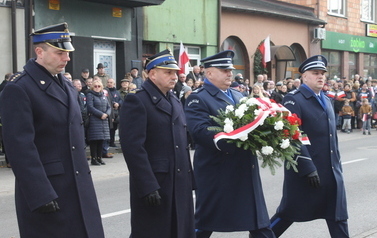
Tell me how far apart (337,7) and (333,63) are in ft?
10.4

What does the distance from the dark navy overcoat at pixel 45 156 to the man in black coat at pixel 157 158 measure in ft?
1.61

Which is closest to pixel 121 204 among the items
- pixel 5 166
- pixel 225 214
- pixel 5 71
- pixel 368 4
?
pixel 225 214

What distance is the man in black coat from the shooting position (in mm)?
4809

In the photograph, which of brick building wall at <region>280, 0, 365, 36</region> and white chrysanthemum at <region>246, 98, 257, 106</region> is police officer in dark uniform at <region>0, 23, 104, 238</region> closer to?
white chrysanthemum at <region>246, 98, 257, 106</region>

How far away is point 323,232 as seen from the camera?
737 centimetres

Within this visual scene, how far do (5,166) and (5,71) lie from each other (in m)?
4.18

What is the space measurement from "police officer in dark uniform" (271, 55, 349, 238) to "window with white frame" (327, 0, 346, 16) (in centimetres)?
2812

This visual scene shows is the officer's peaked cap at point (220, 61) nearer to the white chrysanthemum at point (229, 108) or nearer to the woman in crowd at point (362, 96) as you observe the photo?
the white chrysanthemum at point (229, 108)

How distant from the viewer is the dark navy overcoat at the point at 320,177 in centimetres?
589

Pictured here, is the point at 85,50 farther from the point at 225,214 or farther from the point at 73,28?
the point at 225,214

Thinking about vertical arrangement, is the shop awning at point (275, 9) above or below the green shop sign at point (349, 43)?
above

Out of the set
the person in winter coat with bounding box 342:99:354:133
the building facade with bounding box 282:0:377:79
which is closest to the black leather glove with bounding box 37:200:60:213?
the person in winter coat with bounding box 342:99:354:133

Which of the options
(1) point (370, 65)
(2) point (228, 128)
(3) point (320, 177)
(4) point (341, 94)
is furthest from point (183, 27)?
(1) point (370, 65)

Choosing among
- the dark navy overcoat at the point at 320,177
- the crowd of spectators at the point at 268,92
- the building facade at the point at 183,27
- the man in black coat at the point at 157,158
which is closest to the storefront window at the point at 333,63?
the crowd of spectators at the point at 268,92
